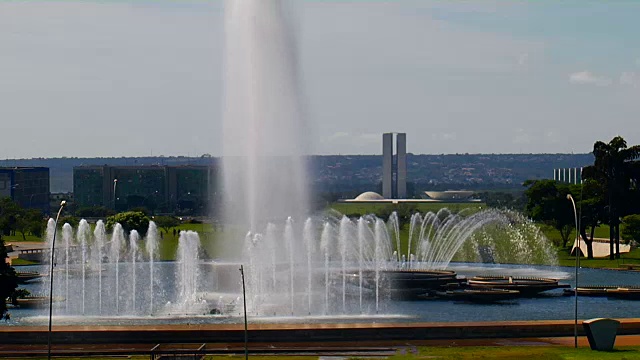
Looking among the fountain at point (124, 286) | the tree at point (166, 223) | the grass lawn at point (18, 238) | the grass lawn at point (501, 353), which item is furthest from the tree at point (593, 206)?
the grass lawn at point (501, 353)

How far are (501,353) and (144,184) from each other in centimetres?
15656

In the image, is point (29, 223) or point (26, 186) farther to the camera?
point (26, 186)

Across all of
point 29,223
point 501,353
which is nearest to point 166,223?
point 29,223

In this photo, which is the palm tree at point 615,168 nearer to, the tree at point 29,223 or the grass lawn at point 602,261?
the grass lawn at point 602,261

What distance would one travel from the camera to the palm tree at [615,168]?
84562 mm

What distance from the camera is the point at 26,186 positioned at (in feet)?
561

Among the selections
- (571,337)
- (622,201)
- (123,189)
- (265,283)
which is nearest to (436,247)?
(622,201)

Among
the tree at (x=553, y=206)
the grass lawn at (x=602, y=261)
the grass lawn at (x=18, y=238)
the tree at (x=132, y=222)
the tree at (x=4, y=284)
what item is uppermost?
the tree at (x=553, y=206)

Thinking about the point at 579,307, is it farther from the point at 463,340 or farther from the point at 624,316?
the point at 463,340

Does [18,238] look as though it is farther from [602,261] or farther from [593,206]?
[602,261]

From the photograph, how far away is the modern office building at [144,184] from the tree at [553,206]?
85.1 metres

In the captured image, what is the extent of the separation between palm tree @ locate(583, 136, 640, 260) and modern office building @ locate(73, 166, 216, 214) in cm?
9598

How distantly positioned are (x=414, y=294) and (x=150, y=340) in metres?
20.2

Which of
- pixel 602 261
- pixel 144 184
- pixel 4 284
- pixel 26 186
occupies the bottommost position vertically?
pixel 602 261
